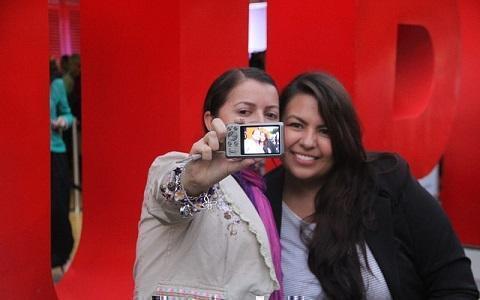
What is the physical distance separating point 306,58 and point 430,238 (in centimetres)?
191

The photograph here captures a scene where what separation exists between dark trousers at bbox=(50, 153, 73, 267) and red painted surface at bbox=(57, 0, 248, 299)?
208 cm

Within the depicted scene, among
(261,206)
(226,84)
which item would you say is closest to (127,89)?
(226,84)

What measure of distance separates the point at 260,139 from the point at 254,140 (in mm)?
22

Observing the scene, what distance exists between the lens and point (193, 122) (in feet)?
10.9

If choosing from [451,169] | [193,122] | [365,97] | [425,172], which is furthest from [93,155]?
[451,169]

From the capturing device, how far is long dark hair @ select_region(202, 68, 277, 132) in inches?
76.4

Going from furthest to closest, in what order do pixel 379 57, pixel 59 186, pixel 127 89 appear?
pixel 59 186, pixel 379 57, pixel 127 89

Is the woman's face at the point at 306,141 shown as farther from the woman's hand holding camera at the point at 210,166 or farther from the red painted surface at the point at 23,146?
the red painted surface at the point at 23,146

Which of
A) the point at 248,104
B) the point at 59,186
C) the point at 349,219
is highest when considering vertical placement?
the point at 248,104

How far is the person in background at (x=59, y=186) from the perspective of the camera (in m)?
5.53

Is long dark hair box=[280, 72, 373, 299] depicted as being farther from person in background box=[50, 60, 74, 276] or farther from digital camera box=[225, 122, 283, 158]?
person in background box=[50, 60, 74, 276]

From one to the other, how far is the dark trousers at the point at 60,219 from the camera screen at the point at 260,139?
4057 mm

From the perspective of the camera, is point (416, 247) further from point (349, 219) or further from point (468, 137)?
point (468, 137)

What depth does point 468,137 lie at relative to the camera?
5945mm
